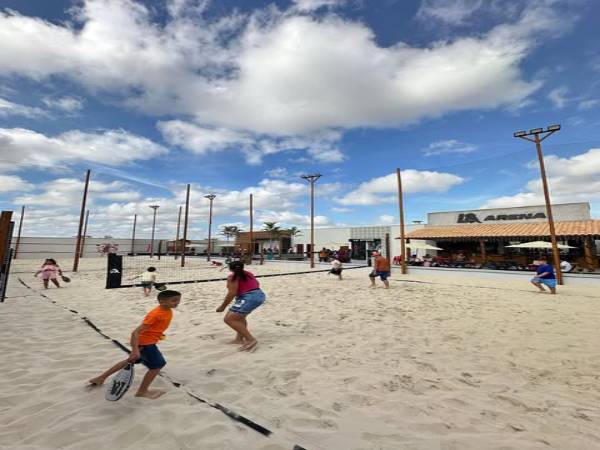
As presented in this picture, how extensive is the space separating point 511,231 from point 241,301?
24536 millimetres

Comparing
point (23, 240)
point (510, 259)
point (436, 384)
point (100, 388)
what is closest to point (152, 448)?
point (100, 388)

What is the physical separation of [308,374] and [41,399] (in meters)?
2.89

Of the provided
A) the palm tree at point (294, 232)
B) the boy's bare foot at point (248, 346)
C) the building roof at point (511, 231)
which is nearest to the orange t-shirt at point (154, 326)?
the boy's bare foot at point (248, 346)

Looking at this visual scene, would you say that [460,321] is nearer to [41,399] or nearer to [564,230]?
[41,399]

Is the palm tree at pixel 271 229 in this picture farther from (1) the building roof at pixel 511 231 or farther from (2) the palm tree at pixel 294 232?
(1) the building roof at pixel 511 231

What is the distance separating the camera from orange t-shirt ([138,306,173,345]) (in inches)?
120

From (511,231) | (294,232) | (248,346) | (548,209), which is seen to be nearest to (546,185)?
(548,209)

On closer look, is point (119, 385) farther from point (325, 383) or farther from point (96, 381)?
point (325, 383)

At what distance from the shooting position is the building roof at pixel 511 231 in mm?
19359

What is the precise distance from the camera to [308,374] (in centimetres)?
379

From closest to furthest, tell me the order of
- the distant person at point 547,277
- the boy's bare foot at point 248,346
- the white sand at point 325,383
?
the white sand at point 325,383 < the boy's bare foot at point 248,346 < the distant person at point 547,277

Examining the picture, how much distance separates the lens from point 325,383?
3.53 metres

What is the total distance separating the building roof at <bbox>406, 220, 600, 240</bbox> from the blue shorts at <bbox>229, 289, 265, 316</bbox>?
22568 mm

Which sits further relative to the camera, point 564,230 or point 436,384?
point 564,230
